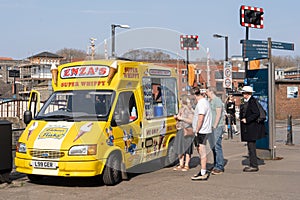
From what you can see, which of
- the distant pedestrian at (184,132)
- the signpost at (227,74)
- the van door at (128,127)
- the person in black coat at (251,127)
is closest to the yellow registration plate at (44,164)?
the van door at (128,127)

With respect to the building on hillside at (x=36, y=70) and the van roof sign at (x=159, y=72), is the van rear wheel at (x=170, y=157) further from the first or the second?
the building on hillside at (x=36, y=70)

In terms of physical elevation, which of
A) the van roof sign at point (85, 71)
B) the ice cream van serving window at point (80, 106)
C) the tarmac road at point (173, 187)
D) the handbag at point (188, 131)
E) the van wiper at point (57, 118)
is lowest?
the tarmac road at point (173, 187)

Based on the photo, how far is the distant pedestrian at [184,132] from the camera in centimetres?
1030

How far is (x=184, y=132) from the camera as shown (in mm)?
10500

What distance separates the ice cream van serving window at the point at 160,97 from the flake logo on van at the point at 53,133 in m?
2.22

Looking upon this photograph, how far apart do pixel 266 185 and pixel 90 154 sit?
3468 mm

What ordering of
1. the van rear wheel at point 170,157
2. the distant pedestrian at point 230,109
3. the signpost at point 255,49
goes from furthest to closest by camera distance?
the distant pedestrian at point 230,109, the signpost at point 255,49, the van rear wheel at point 170,157

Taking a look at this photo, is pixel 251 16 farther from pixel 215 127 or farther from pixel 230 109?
pixel 215 127

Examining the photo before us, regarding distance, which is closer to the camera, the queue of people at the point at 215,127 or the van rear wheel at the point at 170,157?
A: the queue of people at the point at 215,127

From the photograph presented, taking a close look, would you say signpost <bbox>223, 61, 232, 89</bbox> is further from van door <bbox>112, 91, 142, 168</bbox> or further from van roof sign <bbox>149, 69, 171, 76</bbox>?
van door <bbox>112, 91, 142, 168</bbox>

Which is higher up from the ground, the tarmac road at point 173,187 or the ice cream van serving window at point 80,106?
the ice cream van serving window at point 80,106

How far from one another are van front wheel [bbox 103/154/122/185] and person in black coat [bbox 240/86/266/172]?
126 inches

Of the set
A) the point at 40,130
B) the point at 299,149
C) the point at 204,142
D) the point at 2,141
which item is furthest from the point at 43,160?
the point at 299,149

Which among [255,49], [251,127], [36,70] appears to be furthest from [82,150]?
[36,70]
